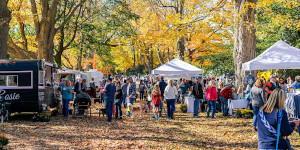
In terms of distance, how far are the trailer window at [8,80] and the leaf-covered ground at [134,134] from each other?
157 centimetres

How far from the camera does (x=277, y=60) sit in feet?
42.4

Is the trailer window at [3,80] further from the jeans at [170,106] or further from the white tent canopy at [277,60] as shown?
the white tent canopy at [277,60]

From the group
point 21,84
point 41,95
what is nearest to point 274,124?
point 41,95

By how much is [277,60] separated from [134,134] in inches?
279

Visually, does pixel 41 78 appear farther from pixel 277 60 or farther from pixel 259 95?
pixel 277 60

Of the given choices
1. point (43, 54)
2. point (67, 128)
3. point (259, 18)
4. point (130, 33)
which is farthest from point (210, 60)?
point (67, 128)

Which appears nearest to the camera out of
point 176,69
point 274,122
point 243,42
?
point 274,122

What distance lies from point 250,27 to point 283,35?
13083 millimetres

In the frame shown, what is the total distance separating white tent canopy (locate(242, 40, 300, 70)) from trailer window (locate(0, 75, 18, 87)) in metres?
9.69

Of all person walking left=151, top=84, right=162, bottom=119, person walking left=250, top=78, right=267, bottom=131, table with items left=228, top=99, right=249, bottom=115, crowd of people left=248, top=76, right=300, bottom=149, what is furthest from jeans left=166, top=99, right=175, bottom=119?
crowd of people left=248, top=76, right=300, bottom=149

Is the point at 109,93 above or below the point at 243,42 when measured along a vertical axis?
below

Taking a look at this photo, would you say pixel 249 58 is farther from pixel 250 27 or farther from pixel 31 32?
pixel 31 32

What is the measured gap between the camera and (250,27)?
15.2 m

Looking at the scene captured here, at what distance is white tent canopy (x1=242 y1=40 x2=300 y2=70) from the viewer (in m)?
12.7
